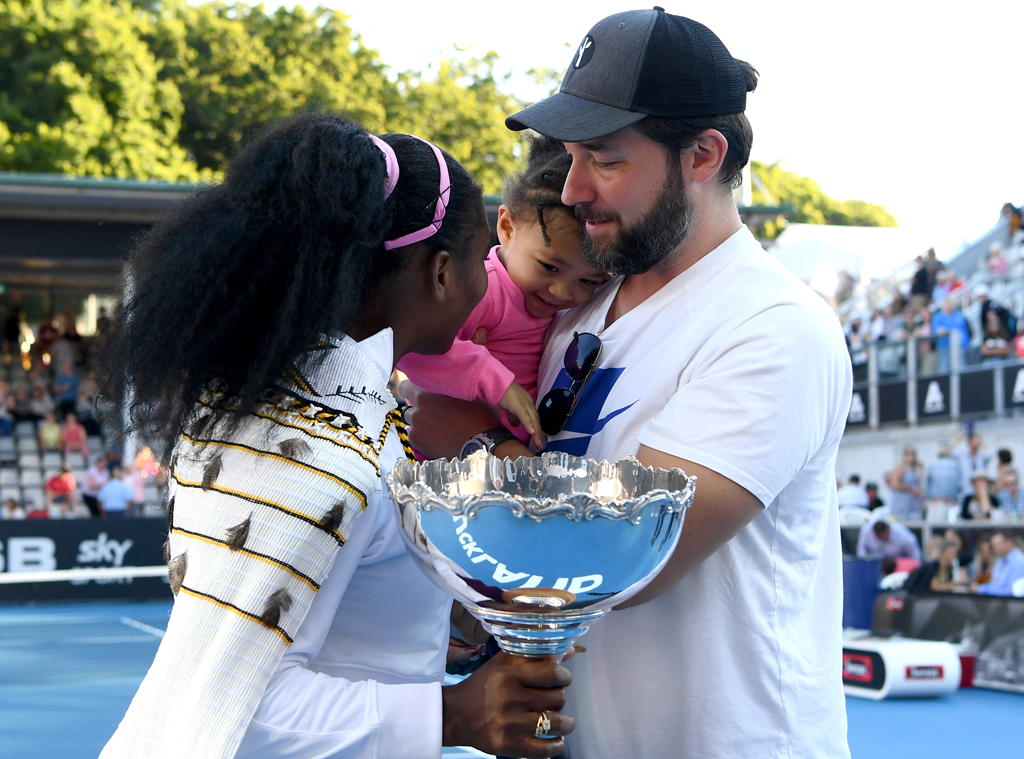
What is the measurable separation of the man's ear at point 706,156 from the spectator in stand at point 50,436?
19.5 metres

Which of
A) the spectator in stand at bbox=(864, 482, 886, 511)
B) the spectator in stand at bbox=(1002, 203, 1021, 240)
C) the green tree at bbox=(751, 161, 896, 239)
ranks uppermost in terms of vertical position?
the spectator in stand at bbox=(1002, 203, 1021, 240)

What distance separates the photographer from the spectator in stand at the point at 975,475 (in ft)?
43.3

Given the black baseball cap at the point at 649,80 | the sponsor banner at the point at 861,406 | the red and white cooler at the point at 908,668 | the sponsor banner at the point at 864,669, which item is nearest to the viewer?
the black baseball cap at the point at 649,80

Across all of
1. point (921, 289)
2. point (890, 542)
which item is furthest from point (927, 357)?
point (890, 542)

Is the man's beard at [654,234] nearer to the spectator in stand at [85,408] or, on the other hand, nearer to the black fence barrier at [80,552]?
the black fence barrier at [80,552]

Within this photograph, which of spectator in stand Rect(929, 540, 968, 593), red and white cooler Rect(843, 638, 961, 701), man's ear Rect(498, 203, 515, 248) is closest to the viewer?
man's ear Rect(498, 203, 515, 248)

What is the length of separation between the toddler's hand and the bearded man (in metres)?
0.03

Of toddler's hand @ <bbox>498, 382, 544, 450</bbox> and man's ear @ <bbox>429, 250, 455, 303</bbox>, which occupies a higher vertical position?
man's ear @ <bbox>429, 250, 455, 303</bbox>

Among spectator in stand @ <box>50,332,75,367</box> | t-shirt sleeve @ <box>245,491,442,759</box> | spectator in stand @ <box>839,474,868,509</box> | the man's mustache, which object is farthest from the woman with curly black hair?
spectator in stand @ <box>50,332,75,367</box>

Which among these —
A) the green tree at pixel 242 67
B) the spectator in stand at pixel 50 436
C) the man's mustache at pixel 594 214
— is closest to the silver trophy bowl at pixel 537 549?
the man's mustache at pixel 594 214

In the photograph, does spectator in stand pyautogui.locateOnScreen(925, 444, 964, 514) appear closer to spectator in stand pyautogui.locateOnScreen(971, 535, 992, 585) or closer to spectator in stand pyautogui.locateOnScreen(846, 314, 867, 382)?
spectator in stand pyautogui.locateOnScreen(846, 314, 867, 382)

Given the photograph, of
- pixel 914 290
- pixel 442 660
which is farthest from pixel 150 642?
pixel 914 290

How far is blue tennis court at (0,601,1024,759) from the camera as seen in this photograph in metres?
7.82

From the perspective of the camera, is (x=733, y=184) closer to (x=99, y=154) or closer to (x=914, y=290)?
(x=914, y=290)
